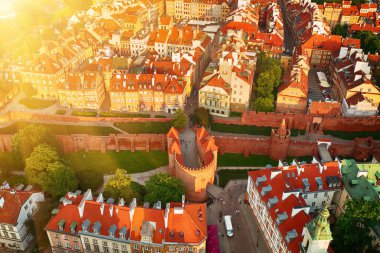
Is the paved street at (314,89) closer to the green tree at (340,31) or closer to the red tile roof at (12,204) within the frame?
the green tree at (340,31)

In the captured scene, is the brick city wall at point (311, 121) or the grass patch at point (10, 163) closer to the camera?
the grass patch at point (10, 163)

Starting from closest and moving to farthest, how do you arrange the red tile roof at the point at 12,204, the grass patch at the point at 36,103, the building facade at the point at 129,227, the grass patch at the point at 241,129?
the building facade at the point at 129,227
the red tile roof at the point at 12,204
the grass patch at the point at 241,129
the grass patch at the point at 36,103

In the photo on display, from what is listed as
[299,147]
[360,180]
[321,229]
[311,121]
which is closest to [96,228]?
[321,229]

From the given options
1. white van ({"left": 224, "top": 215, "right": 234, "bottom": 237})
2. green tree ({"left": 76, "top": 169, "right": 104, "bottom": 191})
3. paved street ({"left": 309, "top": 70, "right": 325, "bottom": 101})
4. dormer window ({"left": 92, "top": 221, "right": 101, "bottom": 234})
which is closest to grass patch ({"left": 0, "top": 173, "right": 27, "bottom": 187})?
green tree ({"left": 76, "top": 169, "right": 104, "bottom": 191})

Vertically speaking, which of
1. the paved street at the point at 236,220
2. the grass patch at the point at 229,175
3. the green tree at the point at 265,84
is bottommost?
the paved street at the point at 236,220

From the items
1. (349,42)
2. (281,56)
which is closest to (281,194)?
(281,56)

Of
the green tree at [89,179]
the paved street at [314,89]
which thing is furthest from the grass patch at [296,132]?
the green tree at [89,179]

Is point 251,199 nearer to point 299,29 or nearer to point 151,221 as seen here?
point 151,221

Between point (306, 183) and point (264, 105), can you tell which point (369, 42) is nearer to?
point (264, 105)
